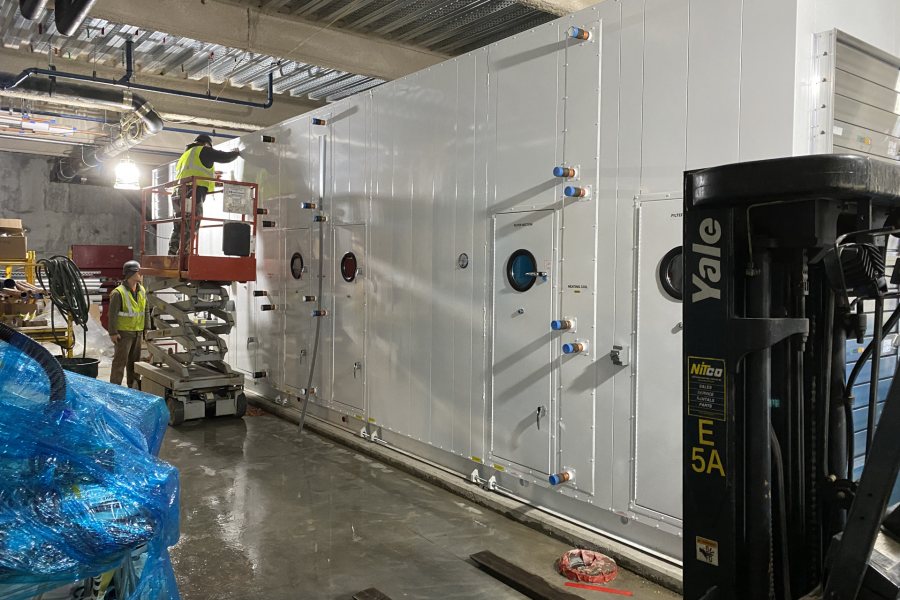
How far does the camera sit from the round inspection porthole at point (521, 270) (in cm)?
536

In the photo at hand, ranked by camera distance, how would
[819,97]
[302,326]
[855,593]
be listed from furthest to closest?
[302,326] → [819,97] → [855,593]

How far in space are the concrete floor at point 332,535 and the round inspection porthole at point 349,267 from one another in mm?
1986

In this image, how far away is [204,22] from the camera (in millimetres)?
7594

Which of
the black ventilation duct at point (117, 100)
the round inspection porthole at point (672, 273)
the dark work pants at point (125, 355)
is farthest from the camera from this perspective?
the dark work pants at point (125, 355)

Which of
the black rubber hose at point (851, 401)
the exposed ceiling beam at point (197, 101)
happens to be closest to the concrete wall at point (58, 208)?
the exposed ceiling beam at point (197, 101)

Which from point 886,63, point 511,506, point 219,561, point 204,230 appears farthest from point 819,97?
point 204,230

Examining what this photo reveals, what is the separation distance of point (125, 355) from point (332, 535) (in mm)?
5908

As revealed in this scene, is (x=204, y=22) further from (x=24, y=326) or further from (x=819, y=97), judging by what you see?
(x=819, y=97)

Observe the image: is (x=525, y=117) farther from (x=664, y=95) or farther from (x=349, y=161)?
(x=349, y=161)

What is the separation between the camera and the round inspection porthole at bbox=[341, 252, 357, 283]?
772 centimetres

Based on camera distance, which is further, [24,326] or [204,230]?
[204,230]

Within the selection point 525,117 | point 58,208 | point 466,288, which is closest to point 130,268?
point 466,288

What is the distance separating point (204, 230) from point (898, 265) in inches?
429

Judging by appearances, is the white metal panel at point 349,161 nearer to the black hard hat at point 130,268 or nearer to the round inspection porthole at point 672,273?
the black hard hat at point 130,268
